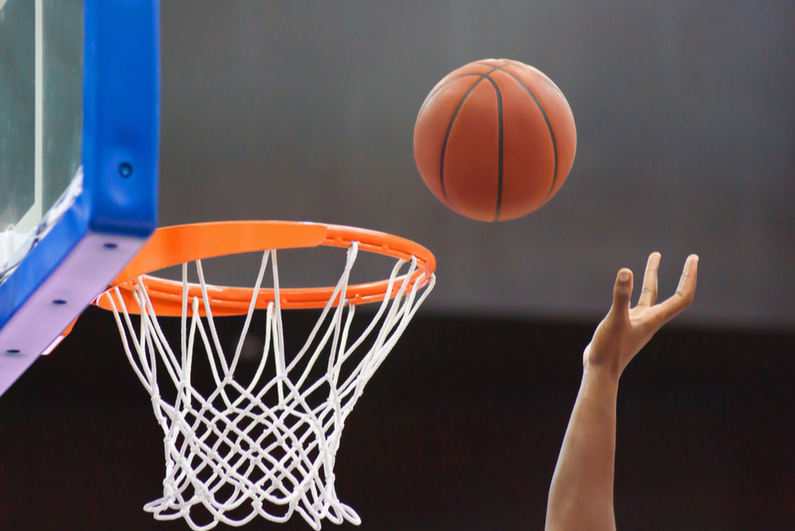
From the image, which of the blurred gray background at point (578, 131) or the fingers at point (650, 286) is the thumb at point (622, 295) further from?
the blurred gray background at point (578, 131)

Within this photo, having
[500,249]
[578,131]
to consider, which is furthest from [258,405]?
[578,131]

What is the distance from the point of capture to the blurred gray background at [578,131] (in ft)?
11.1

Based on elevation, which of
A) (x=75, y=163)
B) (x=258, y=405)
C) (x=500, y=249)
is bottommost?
(x=258, y=405)

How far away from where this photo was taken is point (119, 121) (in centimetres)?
59

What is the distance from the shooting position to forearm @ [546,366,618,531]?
1082 millimetres

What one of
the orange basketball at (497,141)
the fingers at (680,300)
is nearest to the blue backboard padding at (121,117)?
the fingers at (680,300)

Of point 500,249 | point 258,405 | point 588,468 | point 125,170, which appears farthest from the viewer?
point 500,249

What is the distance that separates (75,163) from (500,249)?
3.11 metres

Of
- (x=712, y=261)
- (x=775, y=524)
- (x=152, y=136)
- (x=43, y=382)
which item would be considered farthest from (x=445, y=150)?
(x=775, y=524)

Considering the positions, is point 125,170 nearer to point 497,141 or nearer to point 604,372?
point 604,372

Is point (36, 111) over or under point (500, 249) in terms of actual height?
over

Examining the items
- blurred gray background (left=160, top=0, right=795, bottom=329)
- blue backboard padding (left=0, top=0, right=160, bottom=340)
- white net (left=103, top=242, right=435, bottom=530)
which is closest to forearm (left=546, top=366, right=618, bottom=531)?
white net (left=103, top=242, right=435, bottom=530)

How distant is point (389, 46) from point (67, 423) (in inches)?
86.8

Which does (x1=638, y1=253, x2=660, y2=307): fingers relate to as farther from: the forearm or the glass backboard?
the glass backboard
